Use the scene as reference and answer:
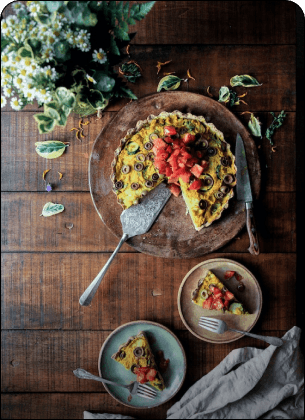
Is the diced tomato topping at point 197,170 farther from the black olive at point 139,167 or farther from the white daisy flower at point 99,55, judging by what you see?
the white daisy flower at point 99,55

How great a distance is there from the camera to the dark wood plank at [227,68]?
2.65 metres

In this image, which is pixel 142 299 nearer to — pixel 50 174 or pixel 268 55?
pixel 50 174

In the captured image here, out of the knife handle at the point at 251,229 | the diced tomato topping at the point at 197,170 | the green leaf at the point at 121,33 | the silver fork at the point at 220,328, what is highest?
the green leaf at the point at 121,33

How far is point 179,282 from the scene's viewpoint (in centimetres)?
270

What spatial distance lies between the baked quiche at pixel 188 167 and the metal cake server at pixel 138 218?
0.07m

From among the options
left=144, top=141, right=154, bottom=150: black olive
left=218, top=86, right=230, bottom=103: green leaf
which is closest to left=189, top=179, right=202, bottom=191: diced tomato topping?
left=144, top=141, right=154, bottom=150: black olive

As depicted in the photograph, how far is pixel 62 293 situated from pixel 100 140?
1.15m

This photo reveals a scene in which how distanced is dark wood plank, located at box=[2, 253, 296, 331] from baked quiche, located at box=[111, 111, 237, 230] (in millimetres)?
472

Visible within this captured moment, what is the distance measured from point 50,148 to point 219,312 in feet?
5.57

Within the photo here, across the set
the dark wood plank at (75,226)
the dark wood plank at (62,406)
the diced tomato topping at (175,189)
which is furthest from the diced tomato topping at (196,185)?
the dark wood plank at (62,406)

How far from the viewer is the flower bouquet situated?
5.56 feet

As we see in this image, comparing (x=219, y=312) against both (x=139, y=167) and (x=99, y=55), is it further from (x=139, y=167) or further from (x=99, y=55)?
(x=99, y=55)

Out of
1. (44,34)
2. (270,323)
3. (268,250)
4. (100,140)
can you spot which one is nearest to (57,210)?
(100,140)

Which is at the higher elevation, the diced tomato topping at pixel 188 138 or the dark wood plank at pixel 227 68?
the dark wood plank at pixel 227 68
